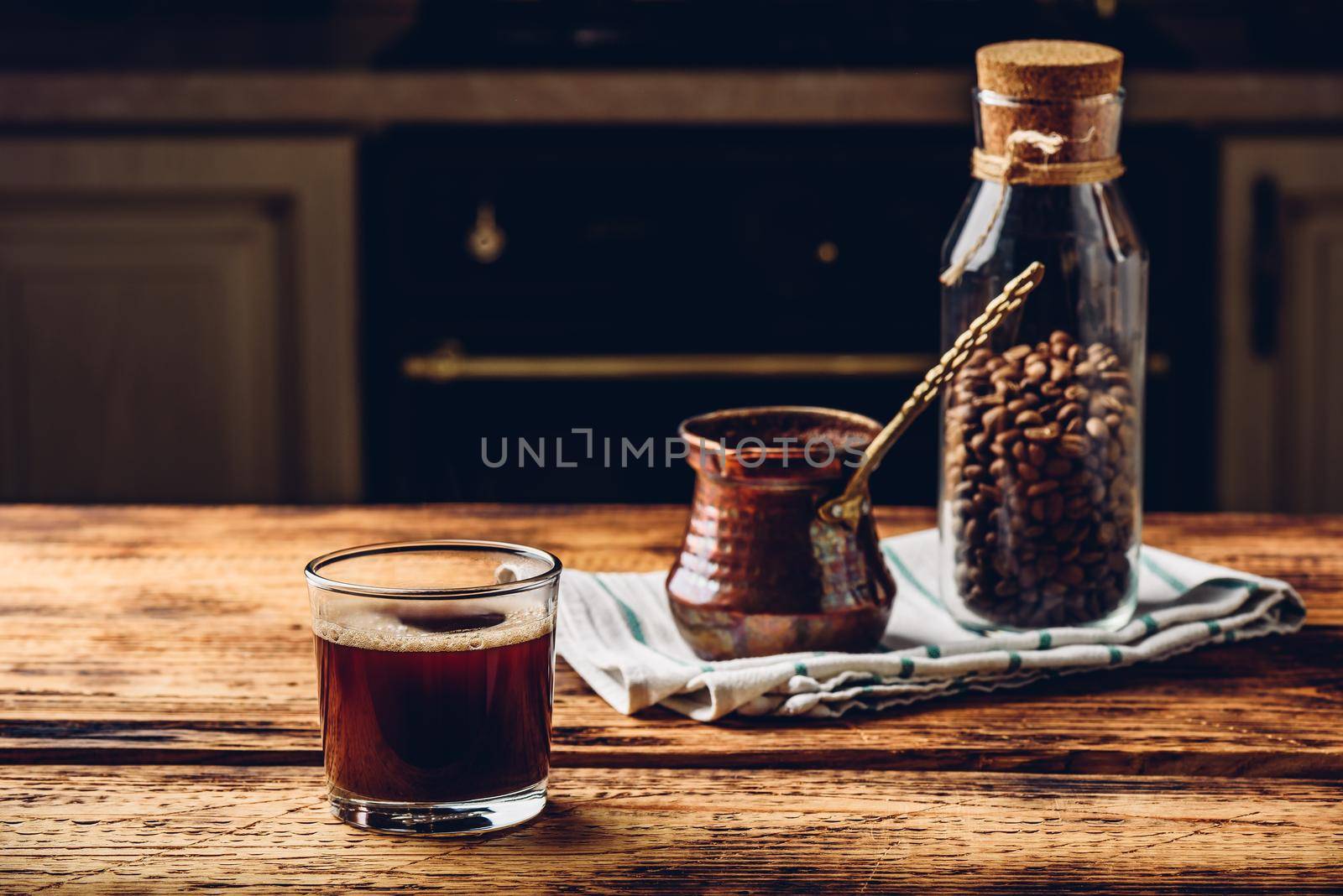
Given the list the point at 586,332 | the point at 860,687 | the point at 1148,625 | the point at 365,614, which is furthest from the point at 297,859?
the point at 586,332

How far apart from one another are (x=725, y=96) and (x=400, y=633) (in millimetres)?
1522

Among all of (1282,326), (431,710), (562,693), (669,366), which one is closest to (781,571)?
(562,693)

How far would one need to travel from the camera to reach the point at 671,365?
2043mm

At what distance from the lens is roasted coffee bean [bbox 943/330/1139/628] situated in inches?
33.4

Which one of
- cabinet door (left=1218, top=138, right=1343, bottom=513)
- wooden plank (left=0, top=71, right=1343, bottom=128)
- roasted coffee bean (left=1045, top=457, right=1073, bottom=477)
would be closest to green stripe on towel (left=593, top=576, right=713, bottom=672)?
roasted coffee bean (left=1045, top=457, right=1073, bottom=477)

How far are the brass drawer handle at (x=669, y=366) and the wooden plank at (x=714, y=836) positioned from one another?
1.37 metres

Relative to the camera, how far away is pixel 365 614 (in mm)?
638

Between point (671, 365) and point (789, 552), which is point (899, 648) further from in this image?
point (671, 365)

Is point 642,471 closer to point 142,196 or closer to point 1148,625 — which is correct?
point 142,196

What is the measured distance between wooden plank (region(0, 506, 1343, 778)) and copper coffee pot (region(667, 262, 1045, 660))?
62 mm

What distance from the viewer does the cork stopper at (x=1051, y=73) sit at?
0.84 metres

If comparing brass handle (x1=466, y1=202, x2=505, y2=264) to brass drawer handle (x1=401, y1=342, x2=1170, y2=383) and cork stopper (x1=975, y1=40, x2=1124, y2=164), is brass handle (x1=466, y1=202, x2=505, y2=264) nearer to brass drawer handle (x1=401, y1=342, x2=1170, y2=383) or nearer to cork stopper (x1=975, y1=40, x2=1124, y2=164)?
brass drawer handle (x1=401, y1=342, x2=1170, y2=383)

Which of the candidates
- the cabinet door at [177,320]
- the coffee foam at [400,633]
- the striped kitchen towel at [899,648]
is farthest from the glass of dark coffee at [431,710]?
the cabinet door at [177,320]

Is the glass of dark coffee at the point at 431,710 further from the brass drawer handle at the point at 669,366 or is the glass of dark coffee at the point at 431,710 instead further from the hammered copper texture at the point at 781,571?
the brass drawer handle at the point at 669,366
